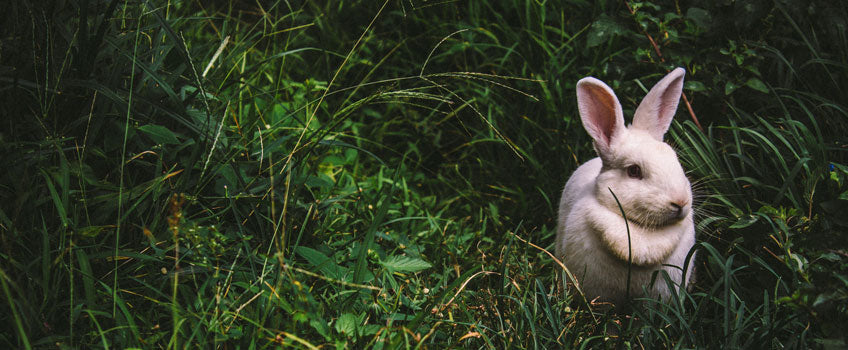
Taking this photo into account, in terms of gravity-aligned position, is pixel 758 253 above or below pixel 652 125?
below

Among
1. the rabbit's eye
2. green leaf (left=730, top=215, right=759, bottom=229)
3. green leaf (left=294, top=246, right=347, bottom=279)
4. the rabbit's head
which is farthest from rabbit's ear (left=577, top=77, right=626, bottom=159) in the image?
green leaf (left=294, top=246, right=347, bottom=279)

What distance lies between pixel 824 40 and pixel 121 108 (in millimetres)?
3156

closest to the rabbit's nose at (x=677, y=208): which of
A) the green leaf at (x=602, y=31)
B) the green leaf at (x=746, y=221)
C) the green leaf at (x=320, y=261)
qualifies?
the green leaf at (x=746, y=221)

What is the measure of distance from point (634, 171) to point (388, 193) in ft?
3.42

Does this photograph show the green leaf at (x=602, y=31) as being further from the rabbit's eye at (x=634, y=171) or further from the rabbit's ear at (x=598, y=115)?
the rabbit's eye at (x=634, y=171)

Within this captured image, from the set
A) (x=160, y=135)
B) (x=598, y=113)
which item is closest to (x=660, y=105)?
(x=598, y=113)

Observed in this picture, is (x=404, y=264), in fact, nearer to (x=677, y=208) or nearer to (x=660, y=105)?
(x=677, y=208)

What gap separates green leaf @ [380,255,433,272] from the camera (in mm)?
2451

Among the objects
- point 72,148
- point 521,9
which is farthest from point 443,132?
point 72,148

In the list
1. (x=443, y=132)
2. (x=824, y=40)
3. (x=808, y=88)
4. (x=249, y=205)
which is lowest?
(x=443, y=132)

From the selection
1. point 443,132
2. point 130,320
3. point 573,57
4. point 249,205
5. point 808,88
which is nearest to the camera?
point 130,320

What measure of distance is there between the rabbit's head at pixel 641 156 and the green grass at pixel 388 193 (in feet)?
0.78

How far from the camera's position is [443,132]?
4.21m

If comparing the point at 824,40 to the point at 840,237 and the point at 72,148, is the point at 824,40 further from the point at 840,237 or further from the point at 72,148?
the point at 72,148
